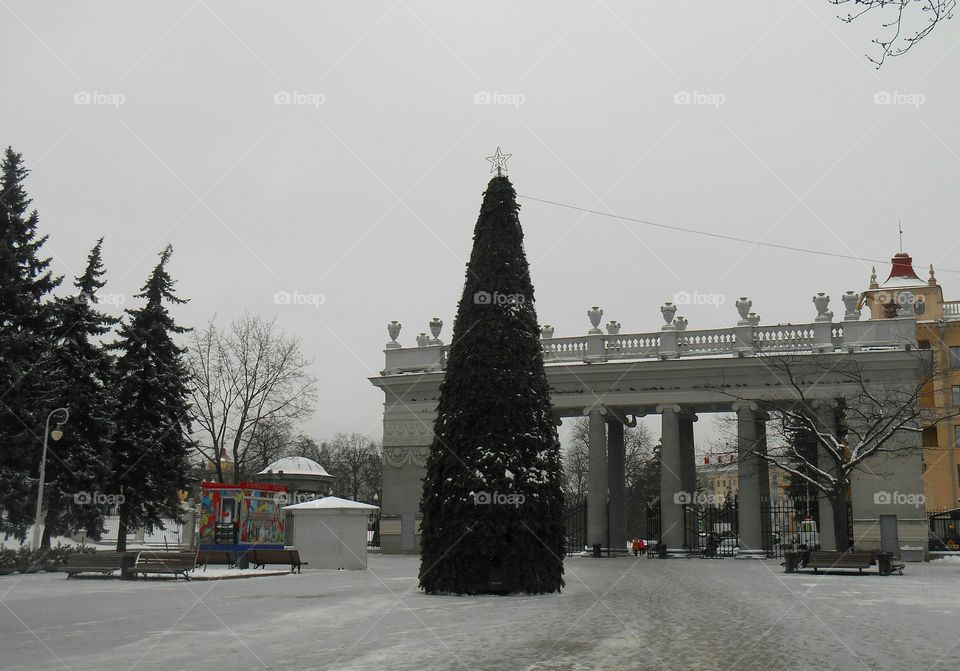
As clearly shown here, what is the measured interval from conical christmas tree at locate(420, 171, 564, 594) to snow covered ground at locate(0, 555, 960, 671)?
1.00 metres

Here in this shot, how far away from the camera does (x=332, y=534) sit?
3331 cm

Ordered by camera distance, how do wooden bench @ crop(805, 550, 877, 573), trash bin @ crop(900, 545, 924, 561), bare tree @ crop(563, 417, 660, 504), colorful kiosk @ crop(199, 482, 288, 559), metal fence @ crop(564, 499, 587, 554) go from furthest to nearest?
bare tree @ crop(563, 417, 660, 504)
metal fence @ crop(564, 499, 587, 554)
trash bin @ crop(900, 545, 924, 561)
colorful kiosk @ crop(199, 482, 288, 559)
wooden bench @ crop(805, 550, 877, 573)

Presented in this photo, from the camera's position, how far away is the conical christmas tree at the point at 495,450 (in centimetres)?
1998

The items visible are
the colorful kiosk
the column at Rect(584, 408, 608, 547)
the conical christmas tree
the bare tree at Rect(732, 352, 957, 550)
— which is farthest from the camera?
the column at Rect(584, 408, 608, 547)

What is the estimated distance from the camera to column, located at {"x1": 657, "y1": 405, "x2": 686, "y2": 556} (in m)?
40.8

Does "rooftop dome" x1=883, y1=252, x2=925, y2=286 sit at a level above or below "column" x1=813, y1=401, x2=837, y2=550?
above

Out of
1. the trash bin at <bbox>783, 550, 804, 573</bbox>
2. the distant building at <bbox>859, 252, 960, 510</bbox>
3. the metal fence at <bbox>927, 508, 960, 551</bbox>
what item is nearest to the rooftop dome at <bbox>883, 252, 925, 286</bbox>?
the distant building at <bbox>859, 252, 960, 510</bbox>

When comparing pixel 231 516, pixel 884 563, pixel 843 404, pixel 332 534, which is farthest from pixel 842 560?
pixel 231 516

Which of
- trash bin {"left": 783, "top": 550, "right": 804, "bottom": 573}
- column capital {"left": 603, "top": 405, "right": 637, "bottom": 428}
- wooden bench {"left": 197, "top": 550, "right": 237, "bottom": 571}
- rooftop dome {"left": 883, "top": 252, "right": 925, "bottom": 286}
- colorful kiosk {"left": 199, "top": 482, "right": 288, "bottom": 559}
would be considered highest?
rooftop dome {"left": 883, "top": 252, "right": 925, "bottom": 286}

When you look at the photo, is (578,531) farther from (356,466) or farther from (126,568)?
(356,466)

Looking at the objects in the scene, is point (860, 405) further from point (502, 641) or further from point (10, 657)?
point (10, 657)

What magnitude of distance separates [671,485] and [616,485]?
4.65 metres

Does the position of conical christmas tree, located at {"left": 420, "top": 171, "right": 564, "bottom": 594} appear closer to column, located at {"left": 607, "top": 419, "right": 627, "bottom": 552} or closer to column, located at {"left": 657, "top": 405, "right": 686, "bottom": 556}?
column, located at {"left": 657, "top": 405, "right": 686, "bottom": 556}

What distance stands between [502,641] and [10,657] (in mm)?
6208
